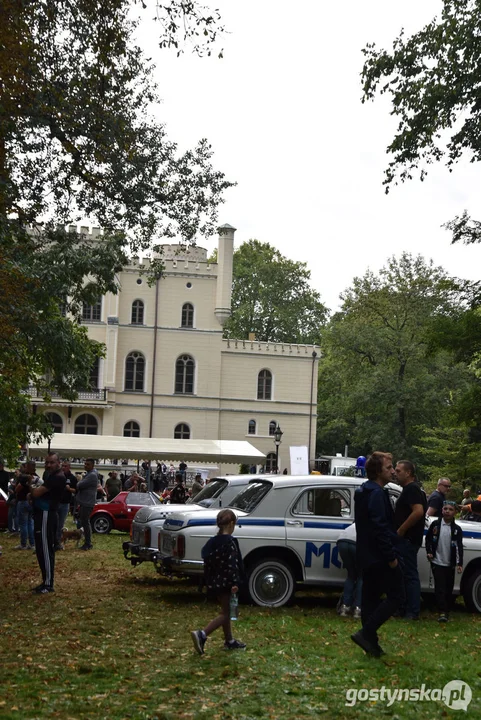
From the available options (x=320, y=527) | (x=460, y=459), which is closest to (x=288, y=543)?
(x=320, y=527)

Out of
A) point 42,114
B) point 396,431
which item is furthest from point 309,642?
point 396,431

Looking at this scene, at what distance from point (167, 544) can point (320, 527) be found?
1.93 metres

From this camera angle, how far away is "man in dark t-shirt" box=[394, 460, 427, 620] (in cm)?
1043

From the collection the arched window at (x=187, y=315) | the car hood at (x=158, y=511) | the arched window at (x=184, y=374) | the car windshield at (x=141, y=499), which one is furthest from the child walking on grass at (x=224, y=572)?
the arched window at (x=187, y=315)

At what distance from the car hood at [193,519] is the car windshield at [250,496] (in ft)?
0.52

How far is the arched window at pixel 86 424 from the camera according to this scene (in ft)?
199

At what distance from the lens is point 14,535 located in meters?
22.4

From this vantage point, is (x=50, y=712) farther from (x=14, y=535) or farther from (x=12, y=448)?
(x=12, y=448)

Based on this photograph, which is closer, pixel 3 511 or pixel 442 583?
pixel 442 583

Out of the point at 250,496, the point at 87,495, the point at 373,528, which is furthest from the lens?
the point at 87,495

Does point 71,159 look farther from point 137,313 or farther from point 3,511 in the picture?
point 137,313

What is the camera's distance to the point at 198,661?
26.5 ft

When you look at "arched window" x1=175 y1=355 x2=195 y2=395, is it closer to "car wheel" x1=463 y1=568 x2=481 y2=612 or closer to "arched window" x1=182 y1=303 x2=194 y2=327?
"arched window" x1=182 y1=303 x2=194 y2=327

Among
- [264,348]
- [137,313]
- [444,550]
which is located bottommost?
[444,550]
